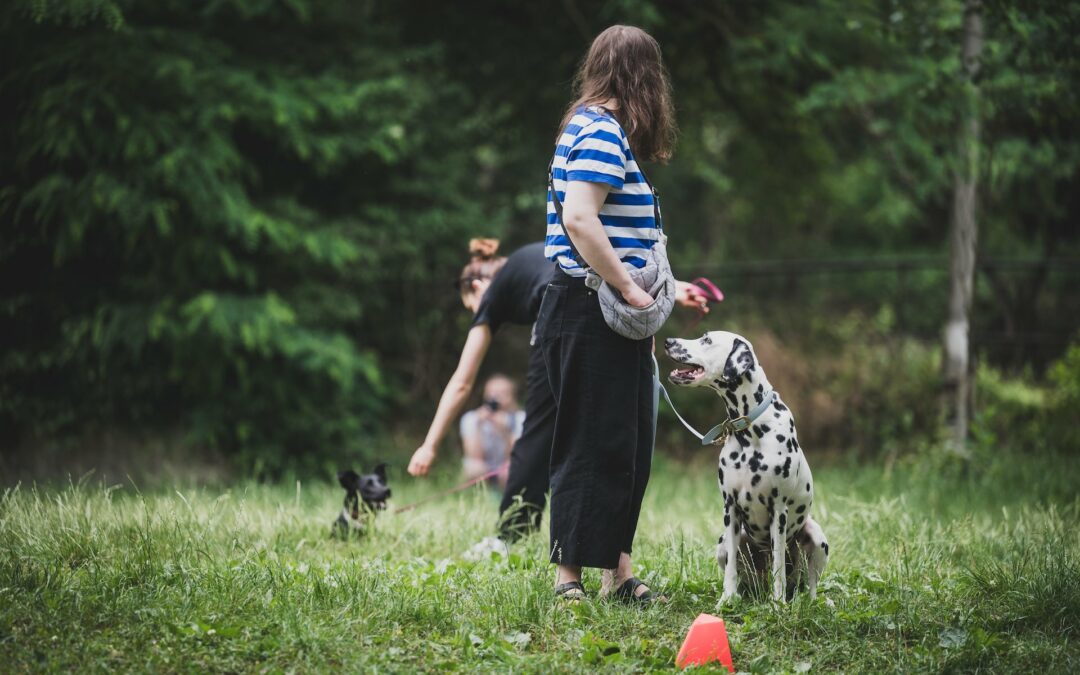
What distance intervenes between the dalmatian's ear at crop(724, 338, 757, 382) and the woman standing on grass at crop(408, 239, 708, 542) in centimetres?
74

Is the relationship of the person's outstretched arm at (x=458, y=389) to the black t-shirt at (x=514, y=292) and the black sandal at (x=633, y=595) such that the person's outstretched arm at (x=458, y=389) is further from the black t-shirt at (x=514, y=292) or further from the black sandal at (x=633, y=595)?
the black sandal at (x=633, y=595)

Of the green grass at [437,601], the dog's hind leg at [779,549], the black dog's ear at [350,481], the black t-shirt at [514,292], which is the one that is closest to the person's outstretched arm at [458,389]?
the black t-shirt at [514,292]

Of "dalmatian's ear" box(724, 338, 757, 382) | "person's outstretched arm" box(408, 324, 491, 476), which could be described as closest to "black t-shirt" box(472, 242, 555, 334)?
"person's outstretched arm" box(408, 324, 491, 476)

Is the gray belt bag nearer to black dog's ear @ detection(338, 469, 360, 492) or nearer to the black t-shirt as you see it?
the black t-shirt

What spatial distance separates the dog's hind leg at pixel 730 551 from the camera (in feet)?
12.2

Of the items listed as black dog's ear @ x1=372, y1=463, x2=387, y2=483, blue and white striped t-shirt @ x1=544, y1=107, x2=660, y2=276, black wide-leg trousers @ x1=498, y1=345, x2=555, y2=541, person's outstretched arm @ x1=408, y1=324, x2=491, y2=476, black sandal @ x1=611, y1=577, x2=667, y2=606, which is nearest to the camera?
blue and white striped t-shirt @ x1=544, y1=107, x2=660, y2=276

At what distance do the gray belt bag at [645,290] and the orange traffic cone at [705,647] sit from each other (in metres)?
1.07

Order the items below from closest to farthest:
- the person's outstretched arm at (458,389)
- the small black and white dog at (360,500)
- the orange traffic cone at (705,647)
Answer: the orange traffic cone at (705,647)
the person's outstretched arm at (458,389)
the small black and white dog at (360,500)

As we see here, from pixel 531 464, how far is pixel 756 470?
1.55 m

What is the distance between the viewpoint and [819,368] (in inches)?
416

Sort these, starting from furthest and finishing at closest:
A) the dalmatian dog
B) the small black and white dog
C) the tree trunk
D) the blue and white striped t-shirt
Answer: the tree trunk < the small black and white dog < the dalmatian dog < the blue and white striped t-shirt

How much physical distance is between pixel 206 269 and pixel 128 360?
1113 mm

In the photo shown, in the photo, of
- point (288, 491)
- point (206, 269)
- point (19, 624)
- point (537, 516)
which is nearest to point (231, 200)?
point (206, 269)

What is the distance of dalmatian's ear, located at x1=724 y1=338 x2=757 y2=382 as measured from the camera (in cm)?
368
